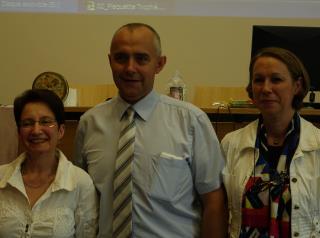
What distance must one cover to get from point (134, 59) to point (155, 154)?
404 millimetres

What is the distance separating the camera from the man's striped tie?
5.73ft

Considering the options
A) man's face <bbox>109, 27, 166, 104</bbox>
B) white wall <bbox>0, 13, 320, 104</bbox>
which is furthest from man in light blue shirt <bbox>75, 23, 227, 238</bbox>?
white wall <bbox>0, 13, 320, 104</bbox>

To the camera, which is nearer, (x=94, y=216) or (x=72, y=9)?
(x=94, y=216)

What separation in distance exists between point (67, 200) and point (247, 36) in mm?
3427

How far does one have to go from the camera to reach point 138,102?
183 cm

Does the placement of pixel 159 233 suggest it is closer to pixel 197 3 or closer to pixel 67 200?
pixel 67 200

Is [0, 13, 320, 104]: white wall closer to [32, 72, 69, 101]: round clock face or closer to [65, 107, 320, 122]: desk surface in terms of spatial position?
[32, 72, 69, 101]: round clock face

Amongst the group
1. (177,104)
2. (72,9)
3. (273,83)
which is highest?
(72,9)

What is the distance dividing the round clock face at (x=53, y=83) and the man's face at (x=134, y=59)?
1193 millimetres

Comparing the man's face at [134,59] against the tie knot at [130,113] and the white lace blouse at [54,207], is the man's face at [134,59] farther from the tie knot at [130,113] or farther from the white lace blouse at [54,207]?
the white lace blouse at [54,207]

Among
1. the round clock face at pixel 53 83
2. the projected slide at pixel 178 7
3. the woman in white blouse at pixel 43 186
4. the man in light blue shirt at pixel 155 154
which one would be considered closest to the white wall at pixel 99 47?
the projected slide at pixel 178 7

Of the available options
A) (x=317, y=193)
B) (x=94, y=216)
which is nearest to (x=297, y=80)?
(x=317, y=193)

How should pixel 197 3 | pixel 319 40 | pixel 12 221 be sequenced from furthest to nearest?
1. pixel 197 3
2. pixel 319 40
3. pixel 12 221

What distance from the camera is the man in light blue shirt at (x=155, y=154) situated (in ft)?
5.75
